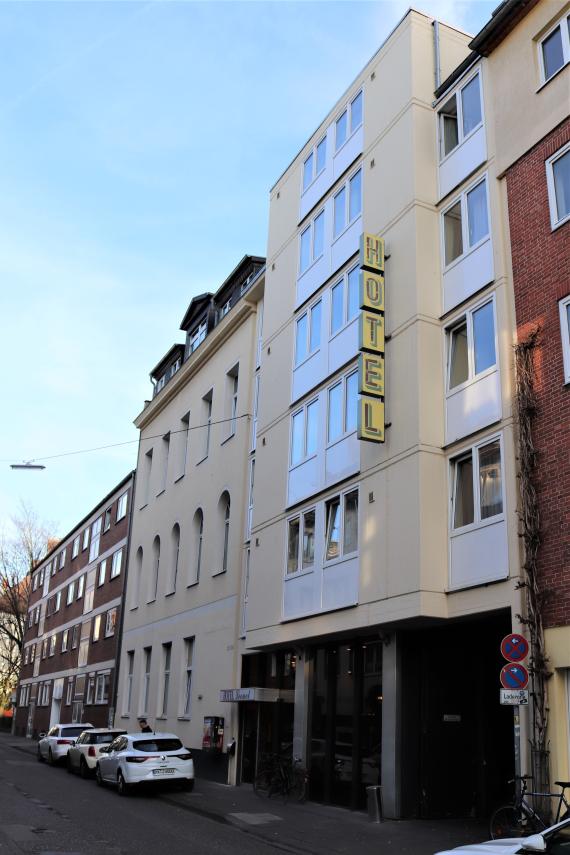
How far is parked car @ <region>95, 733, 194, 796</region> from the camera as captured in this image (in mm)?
18203

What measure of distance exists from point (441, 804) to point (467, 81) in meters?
13.0

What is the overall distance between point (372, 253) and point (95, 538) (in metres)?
29.6

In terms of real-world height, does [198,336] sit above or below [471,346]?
above

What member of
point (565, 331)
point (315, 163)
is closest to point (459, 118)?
point (565, 331)

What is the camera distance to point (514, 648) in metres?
11.1

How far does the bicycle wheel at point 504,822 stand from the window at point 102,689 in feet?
82.6

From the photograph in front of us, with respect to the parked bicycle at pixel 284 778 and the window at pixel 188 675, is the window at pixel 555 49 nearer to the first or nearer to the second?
the parked bicycle at pixel 284 778

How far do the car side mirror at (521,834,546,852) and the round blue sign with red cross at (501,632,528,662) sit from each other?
446cm

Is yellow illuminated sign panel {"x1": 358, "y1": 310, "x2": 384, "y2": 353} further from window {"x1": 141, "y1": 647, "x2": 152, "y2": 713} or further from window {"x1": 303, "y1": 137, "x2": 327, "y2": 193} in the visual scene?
window {"x1": 141, "y1": 647, "x2": 152, "y2": 713}

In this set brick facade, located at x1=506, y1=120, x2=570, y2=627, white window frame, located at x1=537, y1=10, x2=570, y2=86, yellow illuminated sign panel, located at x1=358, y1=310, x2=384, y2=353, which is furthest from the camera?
yellow illuminated sign panel, located at x1=358, y1=310, x2=384, y2=353

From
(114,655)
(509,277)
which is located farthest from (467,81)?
(114,655)

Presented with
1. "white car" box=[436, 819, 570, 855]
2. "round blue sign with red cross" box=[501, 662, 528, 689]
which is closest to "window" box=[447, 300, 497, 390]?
"round blue sign with red cross" box=[501, 662, 528, 689]

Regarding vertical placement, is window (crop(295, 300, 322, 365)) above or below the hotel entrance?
above

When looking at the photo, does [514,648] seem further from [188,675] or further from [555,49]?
[188,675]
